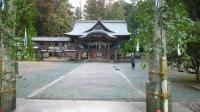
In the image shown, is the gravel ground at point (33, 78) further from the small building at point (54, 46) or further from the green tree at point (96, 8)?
the green tree at point (96, 8)

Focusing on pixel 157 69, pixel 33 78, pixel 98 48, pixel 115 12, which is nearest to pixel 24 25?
pixel 157 69

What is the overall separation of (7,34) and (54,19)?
177 feet

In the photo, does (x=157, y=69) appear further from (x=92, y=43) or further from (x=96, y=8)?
(x=96, y=8)

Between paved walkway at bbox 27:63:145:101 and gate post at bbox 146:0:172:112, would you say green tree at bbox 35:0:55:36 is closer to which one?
paved walkway at bbox 27:63:145:101

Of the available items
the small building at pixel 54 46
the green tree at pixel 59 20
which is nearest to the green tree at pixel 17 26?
the small building at pixel 54 46

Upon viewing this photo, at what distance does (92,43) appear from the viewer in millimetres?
54406

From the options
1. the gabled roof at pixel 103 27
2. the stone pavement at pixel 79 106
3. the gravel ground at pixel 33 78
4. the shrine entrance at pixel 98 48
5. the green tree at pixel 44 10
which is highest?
the green tree at pixel 44 10

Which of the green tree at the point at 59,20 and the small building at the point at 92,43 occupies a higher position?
the green tree at the point at 59,20

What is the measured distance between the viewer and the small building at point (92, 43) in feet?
175

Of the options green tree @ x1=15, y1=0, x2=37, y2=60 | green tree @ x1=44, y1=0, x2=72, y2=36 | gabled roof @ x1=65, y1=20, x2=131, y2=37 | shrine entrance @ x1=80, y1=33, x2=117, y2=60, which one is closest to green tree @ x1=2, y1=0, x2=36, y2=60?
green tree @ x1=15, y1=0, x2=37, y2=60

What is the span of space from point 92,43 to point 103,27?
11.0ft

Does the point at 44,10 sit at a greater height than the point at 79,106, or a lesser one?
greater

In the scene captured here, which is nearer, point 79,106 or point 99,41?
point 79,106

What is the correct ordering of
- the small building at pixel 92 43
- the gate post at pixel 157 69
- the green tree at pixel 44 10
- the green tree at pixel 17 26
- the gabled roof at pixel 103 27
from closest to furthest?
1. the gate post at pixel 157 69
2. the green tree at pixel 17 26
3. the small building at pixel 92 43
4. the gabled roof at pixel 103 27
5. the green tree at pixel 44 10
